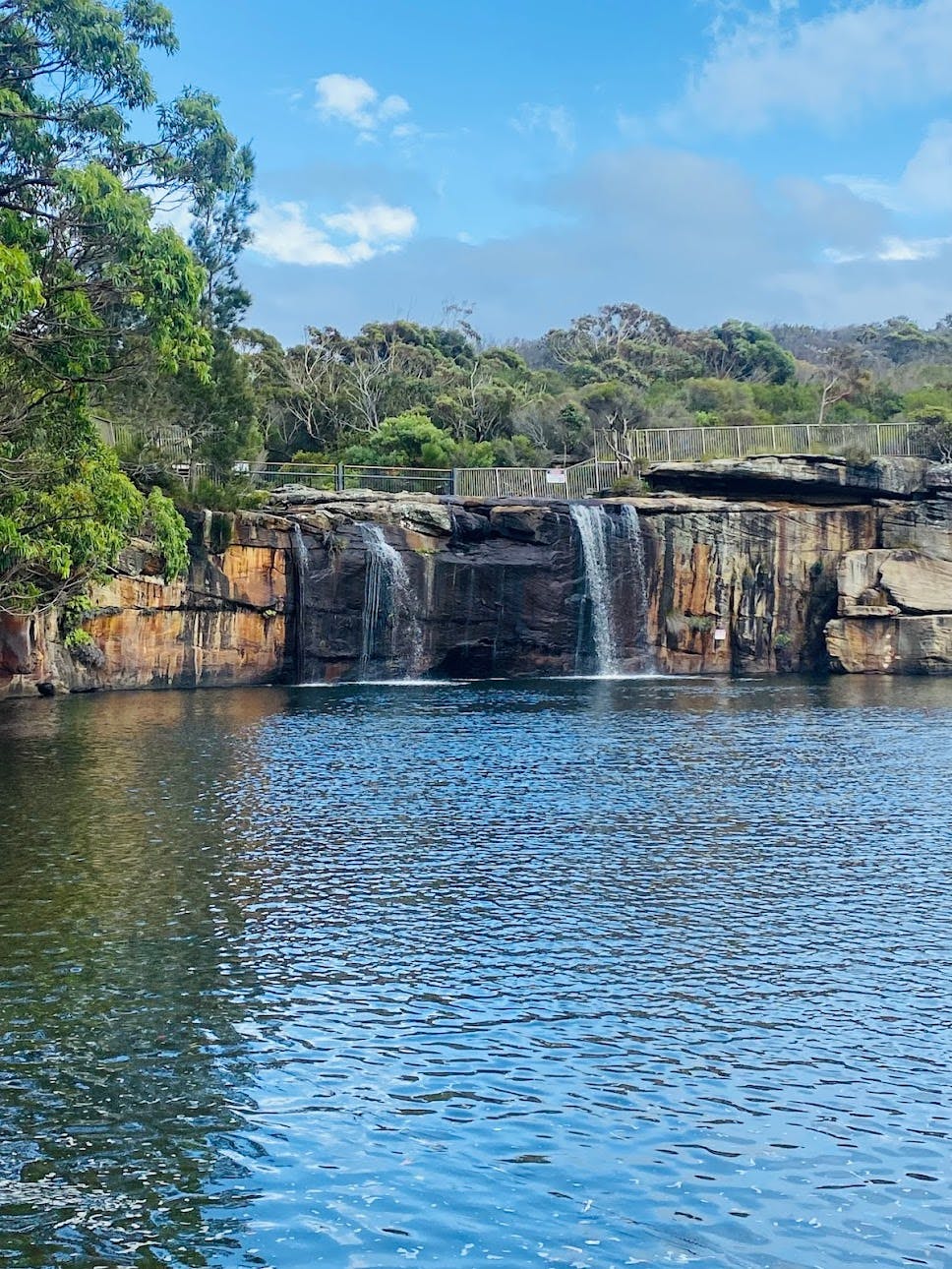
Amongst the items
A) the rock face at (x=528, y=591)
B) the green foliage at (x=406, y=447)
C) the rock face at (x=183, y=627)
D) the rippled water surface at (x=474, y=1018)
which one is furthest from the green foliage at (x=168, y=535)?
the green foliage at (x=406, y=447)

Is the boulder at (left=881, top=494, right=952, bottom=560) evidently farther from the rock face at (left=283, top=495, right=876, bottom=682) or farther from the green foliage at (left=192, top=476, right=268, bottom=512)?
the green foliage at (left=192, top=476, right=268, bottom=512)

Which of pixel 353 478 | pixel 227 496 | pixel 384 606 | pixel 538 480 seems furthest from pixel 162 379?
pixel 538 480

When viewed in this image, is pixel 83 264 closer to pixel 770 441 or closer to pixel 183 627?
pixel 183 627

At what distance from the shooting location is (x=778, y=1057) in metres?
12.5

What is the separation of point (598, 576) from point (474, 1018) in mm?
43074

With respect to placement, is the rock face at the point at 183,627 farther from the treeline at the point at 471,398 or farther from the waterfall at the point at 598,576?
the waterfall at the point at 598,576

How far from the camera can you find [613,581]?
56188 mm

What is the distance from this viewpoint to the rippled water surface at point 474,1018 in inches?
372

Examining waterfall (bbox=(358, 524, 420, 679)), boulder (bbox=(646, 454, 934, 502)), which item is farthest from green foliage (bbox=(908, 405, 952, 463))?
waterfall (bbox=(358, 524, 420, 679))

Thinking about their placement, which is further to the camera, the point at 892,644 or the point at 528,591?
the point at 892,644

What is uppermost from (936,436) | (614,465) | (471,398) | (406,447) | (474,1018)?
(471,398)

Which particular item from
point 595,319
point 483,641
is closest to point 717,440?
point 483,641

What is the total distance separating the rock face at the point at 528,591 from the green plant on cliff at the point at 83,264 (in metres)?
15.5

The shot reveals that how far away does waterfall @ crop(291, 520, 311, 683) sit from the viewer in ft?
169
